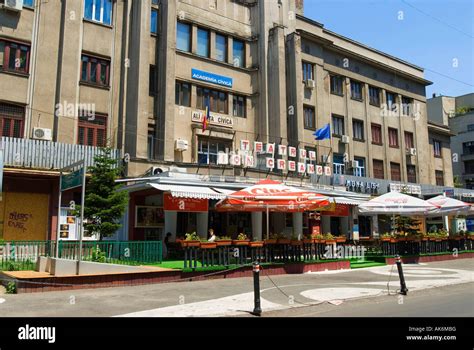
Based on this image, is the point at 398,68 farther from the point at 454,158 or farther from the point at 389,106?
the point at 454,158

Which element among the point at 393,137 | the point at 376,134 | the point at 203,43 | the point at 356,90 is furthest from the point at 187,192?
the point at 393,137

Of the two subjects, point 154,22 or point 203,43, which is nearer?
point 154,22

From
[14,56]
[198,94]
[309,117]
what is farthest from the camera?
[309,117]

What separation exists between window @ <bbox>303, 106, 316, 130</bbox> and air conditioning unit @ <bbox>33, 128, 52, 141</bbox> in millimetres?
17363

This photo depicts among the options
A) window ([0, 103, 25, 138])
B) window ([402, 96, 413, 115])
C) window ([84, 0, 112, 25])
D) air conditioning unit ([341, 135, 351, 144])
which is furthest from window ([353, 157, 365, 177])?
window ([0, 103, 25, 138])

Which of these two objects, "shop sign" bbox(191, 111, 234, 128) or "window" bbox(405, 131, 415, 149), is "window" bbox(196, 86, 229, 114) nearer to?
"shop sign" bbox(191, 111, 234, 128)

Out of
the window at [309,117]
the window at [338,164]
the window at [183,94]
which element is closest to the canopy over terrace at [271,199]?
the window at [183,94]

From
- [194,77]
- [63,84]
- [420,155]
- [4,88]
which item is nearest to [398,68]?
[420,155]

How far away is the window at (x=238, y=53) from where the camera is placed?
29391 mm

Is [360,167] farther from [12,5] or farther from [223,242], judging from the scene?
[12,5]

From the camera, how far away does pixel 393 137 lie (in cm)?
3944

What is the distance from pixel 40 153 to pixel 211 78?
11150 mm

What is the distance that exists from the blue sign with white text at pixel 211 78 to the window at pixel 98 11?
5408 mm

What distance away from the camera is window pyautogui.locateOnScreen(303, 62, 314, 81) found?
3241 centimetres
